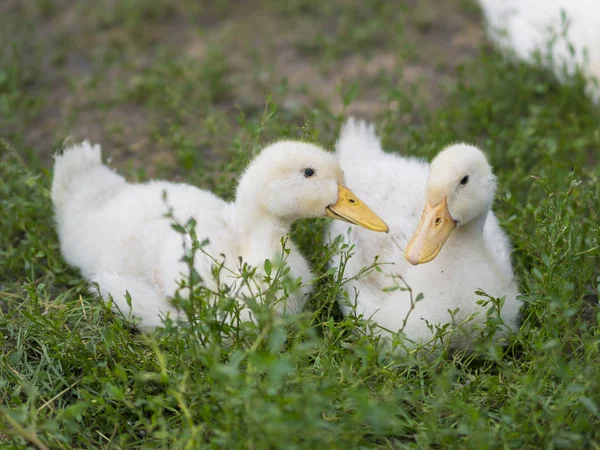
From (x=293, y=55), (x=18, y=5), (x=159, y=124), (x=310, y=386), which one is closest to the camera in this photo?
(x=310, y=386)

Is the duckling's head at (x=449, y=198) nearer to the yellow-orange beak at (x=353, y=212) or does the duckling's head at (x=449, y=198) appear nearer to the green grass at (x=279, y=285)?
the yellow-orange beak at (x=353, y=212)

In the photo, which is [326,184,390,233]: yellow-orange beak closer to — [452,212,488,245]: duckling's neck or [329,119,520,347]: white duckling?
[329,119,520,347]: white duckling

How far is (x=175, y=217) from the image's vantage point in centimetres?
374

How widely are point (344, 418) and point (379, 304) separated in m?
0.84

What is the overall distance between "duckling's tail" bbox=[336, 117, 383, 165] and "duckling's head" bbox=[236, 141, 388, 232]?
0.97m

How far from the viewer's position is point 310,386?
8.72 feet

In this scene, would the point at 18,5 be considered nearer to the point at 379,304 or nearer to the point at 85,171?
the point at 85,171

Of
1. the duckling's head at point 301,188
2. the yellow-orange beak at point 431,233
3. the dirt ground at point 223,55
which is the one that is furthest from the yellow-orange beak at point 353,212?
the dirt ground at point 223,55

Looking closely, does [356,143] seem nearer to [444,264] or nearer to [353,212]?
[353,212]

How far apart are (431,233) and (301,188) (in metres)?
0.61

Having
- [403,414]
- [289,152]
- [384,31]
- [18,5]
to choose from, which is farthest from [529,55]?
[18,5]

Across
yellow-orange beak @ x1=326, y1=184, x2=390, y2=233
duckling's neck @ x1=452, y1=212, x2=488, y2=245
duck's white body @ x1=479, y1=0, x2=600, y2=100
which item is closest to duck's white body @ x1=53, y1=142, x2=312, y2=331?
yellow-orange beak @ x1=326, y1=184, x2=390, y2=233

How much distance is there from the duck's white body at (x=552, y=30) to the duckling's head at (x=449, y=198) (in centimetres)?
237

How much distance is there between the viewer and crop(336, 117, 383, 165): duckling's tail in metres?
4.48
